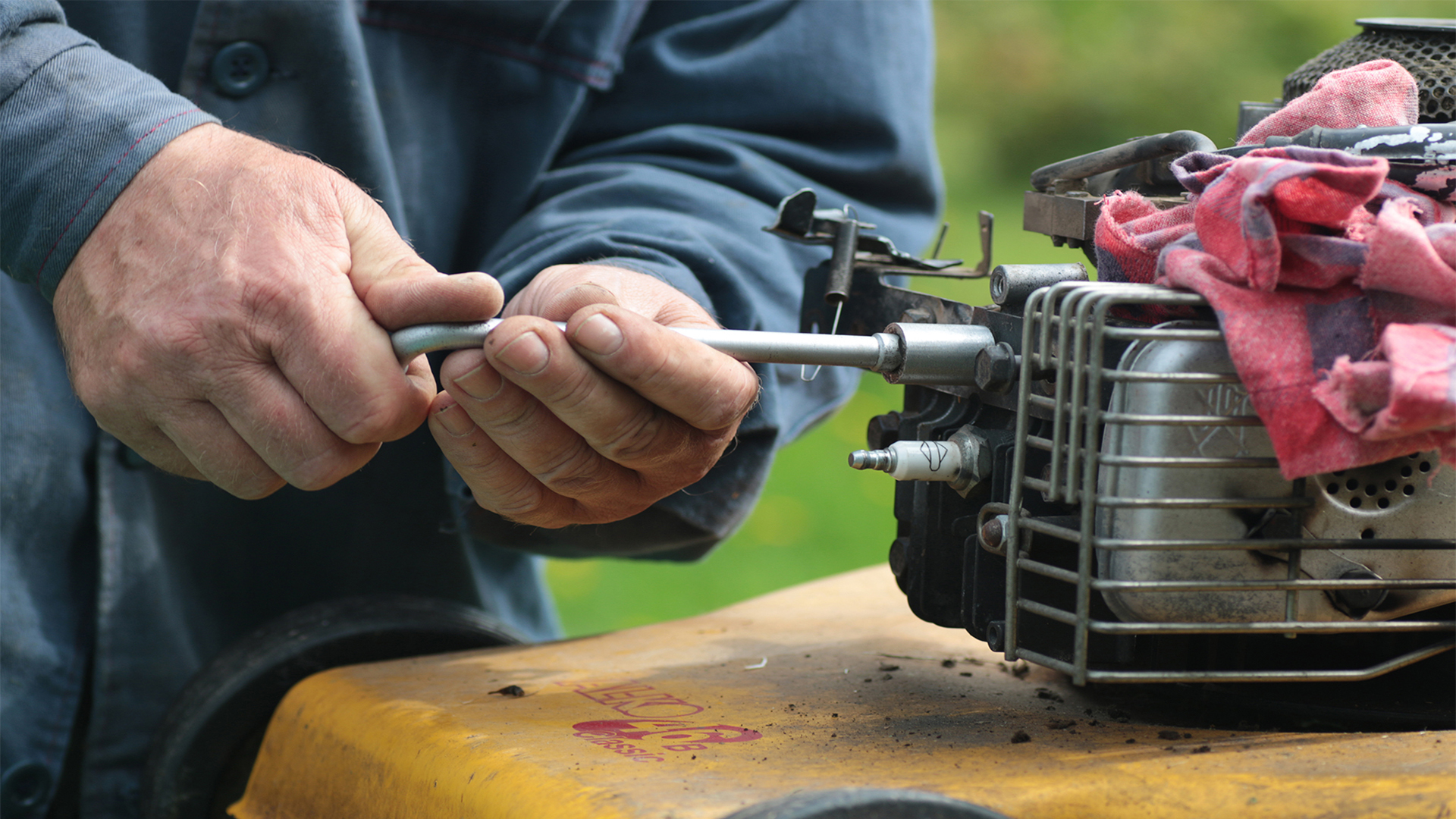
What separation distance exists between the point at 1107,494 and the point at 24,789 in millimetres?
986

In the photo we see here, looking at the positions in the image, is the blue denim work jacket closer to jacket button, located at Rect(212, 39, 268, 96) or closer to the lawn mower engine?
jacket button, located at Rect(212, 39, 268, 96)

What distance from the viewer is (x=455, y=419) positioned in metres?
0.76

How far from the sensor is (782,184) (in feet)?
4.17

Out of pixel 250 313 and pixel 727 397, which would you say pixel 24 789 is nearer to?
pixel 250 313

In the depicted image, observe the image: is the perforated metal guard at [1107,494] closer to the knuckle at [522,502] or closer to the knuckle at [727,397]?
the knuckle at [727,397]

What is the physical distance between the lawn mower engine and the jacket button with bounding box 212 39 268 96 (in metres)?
0.66

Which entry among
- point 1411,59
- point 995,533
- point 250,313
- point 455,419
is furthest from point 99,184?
point 1411,59

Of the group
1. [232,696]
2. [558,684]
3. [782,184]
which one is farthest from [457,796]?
[782,184]

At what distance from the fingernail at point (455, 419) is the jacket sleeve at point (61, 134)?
0.26 meters

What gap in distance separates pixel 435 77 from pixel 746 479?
53cm

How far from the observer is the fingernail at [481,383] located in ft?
2.31

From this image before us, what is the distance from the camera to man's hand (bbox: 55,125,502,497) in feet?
2.39

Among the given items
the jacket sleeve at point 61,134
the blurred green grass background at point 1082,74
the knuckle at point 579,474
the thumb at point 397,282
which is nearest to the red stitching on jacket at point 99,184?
the jacket sleeve at point 61,134

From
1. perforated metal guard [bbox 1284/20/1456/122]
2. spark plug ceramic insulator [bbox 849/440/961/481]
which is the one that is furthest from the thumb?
perforated metal guard [bbox 1284/20/1456/122]
